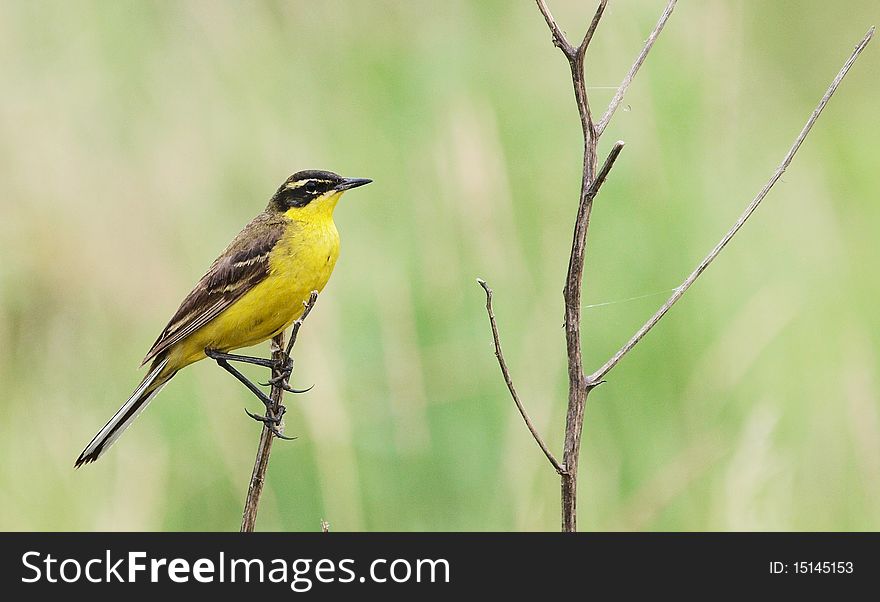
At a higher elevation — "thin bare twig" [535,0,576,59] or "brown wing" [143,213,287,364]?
"thin bare twig" [535,0,576,59]

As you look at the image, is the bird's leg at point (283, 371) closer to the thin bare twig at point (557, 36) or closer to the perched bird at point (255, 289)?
the perched bird at point (255, 289)

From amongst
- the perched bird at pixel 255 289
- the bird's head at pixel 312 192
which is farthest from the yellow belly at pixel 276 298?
the bird's head at pixel 312 192

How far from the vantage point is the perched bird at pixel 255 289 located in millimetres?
4000

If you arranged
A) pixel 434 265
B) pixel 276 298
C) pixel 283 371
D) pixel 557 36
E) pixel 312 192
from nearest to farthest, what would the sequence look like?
pixel 557 36, pixel 283 371, pixel 276 298, pixel 312 192, pixel 434 265

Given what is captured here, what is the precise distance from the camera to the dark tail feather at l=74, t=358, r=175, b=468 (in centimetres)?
363

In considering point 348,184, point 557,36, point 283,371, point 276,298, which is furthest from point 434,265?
point 557,36

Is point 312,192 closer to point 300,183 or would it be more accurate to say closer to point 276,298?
point 300,183

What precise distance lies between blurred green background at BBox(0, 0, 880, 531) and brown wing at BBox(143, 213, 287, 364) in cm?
48

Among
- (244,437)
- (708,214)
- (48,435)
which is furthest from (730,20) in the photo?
(48,435)

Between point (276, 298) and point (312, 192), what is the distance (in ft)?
1.70

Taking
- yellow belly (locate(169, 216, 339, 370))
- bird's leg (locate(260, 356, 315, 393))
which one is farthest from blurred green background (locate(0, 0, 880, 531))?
bird's leg (locate(260, 356, 315, 393))

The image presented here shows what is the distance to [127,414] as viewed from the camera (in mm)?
3863

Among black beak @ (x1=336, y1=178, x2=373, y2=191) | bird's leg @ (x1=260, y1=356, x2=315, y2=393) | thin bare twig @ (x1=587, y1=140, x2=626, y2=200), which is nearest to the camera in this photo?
thin bare twig @ (x1=587, y1=140, x2=626, y2=200)

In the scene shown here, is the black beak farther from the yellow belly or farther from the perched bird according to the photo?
the yellow belly
